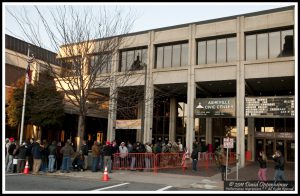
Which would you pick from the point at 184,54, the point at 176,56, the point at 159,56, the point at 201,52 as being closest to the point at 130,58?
the point at 159,56

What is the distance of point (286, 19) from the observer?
2584 cm

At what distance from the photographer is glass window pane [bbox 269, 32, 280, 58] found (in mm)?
26438

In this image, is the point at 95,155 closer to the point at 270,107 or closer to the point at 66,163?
the point at 66,163

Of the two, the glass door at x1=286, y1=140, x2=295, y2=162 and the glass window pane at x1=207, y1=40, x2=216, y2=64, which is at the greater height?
the glass window pane at x1=207, y1=40, x2=216, y2=64

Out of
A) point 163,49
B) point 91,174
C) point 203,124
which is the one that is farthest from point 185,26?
point 91,174

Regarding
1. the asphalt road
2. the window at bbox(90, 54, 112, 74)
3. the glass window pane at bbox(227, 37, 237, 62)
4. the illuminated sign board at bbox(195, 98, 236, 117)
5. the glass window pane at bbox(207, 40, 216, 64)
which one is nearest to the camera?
the asphalt road

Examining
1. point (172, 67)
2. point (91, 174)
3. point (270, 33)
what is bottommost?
point (91, 174)

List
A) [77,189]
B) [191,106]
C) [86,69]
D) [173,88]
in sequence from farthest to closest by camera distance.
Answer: [173,88] < [191,106] < [86,69] < [77,189]

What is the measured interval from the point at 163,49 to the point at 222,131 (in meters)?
10.9

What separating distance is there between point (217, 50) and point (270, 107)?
Answer: 661 cm

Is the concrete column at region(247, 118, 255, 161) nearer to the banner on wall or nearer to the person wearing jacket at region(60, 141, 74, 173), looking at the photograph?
the banner on wall

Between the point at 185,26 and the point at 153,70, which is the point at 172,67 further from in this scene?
the point at 185,26

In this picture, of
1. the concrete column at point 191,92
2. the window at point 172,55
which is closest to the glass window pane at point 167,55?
the window at point 172,55

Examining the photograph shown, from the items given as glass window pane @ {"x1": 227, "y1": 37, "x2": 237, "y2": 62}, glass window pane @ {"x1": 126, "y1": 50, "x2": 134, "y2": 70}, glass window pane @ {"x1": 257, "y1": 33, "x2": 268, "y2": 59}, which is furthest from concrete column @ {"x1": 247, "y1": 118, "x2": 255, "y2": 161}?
glass window pane @ {"x1": 126, "y1": 50, "x2": 134, "y2": 70}
